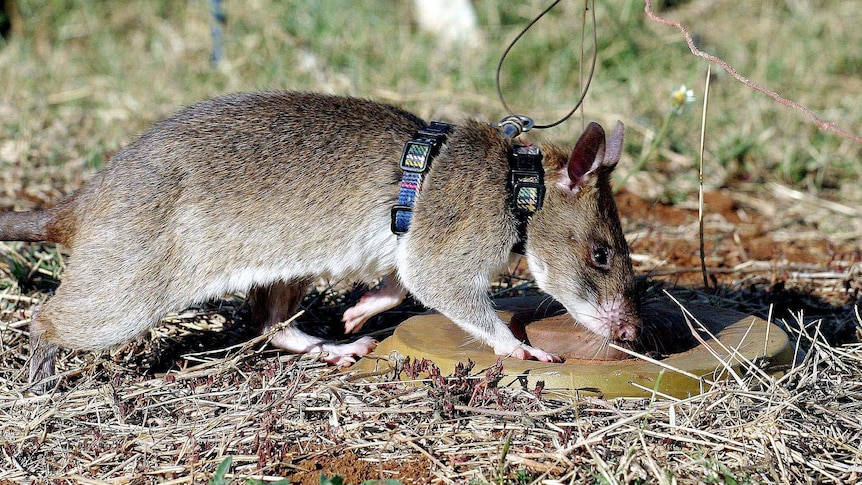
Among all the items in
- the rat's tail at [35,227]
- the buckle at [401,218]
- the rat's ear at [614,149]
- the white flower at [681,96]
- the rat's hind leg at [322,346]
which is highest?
the rat's ear at [614,149]

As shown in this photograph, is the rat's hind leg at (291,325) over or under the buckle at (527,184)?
under

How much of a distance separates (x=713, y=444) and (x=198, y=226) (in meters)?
2.15

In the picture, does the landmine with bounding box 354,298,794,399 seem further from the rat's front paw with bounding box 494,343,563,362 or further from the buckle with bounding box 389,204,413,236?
the buckle with bounding box 389,204,413,236

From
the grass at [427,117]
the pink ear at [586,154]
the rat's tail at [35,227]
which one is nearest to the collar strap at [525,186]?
the pink ear at [586,154]

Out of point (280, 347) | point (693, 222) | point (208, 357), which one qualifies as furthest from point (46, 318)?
point (693, 222)

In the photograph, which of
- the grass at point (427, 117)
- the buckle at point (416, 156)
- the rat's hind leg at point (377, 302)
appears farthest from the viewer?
the rat's hind leg at point (377, 302)

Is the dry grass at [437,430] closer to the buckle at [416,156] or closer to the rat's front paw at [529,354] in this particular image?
the rat's front paw at [529,354]

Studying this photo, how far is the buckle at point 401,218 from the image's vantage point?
13.2 feet

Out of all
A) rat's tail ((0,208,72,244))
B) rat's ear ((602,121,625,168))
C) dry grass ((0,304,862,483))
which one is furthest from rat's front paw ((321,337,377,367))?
rat's ear ((602,121,625,168))

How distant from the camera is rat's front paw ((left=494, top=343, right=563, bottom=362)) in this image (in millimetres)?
3876

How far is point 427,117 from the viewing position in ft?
24.2

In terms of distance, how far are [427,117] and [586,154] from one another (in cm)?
351

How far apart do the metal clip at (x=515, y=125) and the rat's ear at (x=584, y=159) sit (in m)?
0.29

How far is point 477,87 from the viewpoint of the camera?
7879 mm
